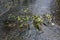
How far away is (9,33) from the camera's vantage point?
9.55ft

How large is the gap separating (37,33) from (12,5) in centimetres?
171

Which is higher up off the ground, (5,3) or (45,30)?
(5,3)

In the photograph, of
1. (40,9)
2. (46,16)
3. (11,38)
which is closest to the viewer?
(11,38)

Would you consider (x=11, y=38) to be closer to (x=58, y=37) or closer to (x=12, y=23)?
(x=12, y=23)

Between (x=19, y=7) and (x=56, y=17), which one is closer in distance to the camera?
(x=56, y=17)

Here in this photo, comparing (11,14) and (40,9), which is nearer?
(11,14)

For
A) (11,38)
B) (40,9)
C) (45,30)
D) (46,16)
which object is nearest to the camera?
(11,38)

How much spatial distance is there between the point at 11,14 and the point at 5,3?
2.62 feet

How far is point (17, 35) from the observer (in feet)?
9.36

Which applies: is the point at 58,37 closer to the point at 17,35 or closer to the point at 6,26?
the point at 17,35

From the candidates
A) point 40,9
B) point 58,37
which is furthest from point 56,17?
point 58,37

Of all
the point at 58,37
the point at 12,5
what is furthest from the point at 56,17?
the point at 12,5

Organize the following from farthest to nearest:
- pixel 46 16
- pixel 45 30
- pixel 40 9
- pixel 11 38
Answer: pixel 40 9, pixel 46 16, pixel 45 30, pixel 11 38

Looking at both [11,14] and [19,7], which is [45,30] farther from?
[19,7]
